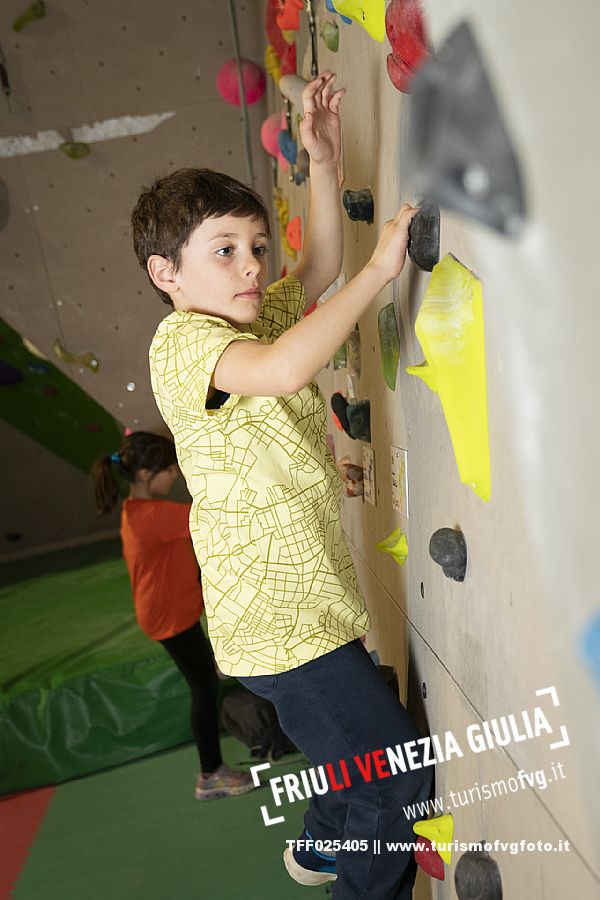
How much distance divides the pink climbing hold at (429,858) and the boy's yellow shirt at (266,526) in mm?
330

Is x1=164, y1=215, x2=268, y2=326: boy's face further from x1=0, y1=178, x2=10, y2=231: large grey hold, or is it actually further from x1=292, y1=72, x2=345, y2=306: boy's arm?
x1=0, y1=178, x2=10, y2=231: large grey hold

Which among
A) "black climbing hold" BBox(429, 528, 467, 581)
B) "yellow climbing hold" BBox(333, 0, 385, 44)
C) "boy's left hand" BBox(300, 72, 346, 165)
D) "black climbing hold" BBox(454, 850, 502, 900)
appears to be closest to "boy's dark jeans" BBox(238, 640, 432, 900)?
"black climbing hold" BBox(454, 850, 502, 900)

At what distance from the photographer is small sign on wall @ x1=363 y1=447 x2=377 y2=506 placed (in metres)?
1.50


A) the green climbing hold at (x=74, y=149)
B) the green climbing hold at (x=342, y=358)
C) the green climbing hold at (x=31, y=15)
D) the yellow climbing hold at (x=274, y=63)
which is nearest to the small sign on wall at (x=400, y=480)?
the green climbing hold at (x=342, y=358)

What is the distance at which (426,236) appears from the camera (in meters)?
0.95

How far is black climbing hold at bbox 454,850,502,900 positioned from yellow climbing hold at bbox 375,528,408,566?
17.5 inches

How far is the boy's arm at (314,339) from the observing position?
0.94 meters

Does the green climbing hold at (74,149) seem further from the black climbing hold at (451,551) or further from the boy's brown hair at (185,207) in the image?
the black climbing hold at (451,551)

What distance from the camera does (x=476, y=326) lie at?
31.9 inches

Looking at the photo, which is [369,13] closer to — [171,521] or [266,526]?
[266,526]

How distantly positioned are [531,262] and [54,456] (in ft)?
10.6

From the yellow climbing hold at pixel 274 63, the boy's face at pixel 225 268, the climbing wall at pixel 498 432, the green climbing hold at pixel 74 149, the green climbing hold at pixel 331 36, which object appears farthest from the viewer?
the green climbing hold at pixel 74 149

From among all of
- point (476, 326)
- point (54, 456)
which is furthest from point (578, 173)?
point (54, 456)

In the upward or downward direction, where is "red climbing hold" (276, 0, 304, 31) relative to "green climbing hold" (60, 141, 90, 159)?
upward
